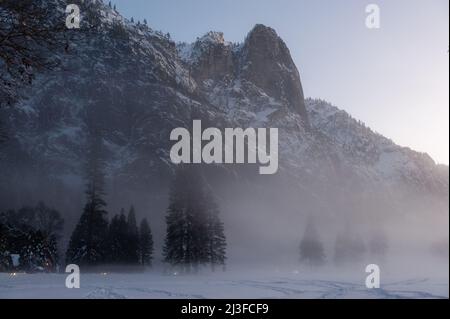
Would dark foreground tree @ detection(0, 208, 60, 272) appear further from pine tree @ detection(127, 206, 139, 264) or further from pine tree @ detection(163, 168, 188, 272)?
pine tree @ detection(163, 168, 188, 272)

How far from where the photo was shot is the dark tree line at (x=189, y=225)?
38.2 metres

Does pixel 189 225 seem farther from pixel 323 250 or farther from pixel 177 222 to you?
pixel 323 250

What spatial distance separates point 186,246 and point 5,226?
673 inches

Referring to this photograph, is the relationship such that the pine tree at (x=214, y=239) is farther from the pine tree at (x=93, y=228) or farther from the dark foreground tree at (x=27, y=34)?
the dark foreground tree at (x=27, y=34)

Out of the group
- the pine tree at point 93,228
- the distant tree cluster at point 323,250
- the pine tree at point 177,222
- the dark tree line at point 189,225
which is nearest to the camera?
the dark tree line at point 189,225

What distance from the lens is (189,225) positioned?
38312mm

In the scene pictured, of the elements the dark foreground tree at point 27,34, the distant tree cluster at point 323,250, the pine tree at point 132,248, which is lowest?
the distant tree cluster at point 323,250

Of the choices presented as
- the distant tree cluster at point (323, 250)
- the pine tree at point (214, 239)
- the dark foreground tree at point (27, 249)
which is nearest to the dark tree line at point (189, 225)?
the pine tree at point (214, 239)

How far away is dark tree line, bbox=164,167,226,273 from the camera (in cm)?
3819

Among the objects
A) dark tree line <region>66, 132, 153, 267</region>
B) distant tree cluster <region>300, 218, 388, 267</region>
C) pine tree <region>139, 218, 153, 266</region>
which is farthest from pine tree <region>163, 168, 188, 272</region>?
distant tree cluster <region>300, 218, 388, 267</region>

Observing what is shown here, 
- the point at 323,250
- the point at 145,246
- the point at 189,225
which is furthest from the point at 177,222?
the point at 323,250

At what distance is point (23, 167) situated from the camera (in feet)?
568

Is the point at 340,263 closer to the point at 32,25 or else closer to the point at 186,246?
the point at 186,246
